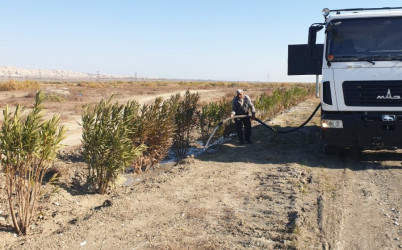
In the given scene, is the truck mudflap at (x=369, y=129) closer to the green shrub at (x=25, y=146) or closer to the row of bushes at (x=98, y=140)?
the row of bushes at (x=98, y=140)

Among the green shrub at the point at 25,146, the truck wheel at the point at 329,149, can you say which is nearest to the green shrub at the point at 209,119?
the truck wheel at the point at 329,149

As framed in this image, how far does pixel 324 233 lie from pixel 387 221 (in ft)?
3.41

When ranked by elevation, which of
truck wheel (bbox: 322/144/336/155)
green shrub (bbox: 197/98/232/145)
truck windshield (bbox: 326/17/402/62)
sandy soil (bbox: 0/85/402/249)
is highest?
truck windshield (bbox: 326/17/402/62)

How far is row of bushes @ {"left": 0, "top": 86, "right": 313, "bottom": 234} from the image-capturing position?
4.31m

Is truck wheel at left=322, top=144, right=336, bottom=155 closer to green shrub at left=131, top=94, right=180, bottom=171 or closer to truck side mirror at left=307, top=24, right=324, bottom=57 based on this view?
truck side mirror at left=307, top=24, right=324, bottom=57

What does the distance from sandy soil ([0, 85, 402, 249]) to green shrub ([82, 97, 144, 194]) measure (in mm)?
375

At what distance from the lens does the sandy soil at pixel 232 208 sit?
4.25 meters

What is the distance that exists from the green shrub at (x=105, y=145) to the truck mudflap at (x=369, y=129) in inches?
167

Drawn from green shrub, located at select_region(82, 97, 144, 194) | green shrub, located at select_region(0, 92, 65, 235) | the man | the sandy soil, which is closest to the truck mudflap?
the sandy soil

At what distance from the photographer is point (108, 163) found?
20.0ft

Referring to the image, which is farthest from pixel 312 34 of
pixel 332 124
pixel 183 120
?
pixel 183 120

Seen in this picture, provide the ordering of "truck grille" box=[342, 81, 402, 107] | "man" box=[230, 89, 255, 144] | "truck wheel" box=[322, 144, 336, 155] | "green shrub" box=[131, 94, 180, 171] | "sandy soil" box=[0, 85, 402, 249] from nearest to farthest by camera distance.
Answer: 1. "sandy soil" box=[0, 85, 402, 249]
2. "truck grille" box=[342, 81, 402, 107]
3. "green shrub" box=[131, 94, 180, 171]
4. "truck wheel" box=[322, 144, 336, 155]
5. "man" box=[230, 89, 255, 144]

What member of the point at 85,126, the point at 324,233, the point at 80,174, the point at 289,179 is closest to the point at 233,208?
the point at 324,233

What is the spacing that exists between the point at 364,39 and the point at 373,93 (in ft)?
3.97
